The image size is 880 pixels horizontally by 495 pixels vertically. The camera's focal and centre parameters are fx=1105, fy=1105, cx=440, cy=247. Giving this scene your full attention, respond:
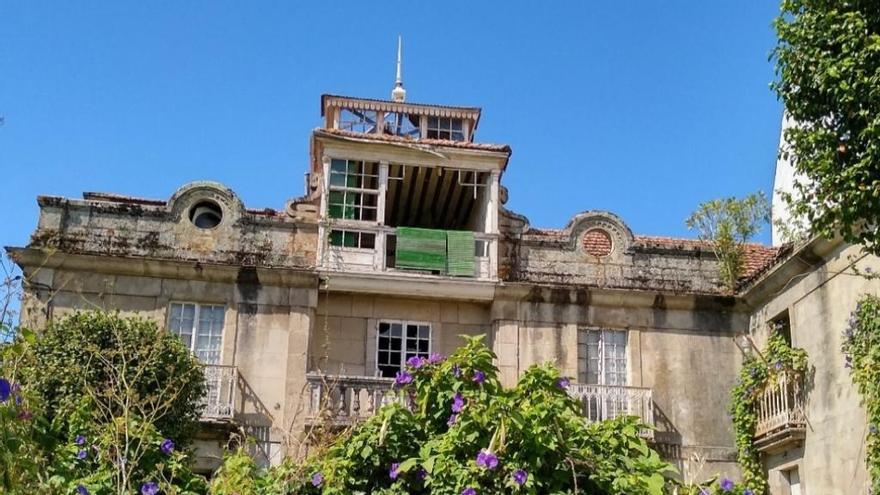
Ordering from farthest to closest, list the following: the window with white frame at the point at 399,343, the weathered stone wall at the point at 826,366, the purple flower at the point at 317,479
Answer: the window with white frame at the point at 399,343
the weathered stone wall at the point at 826,366
the purple flower at the point at 317,479

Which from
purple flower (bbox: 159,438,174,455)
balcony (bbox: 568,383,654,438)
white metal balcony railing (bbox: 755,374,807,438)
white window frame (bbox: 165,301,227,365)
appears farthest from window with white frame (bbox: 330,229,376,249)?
purple flower (bbox: 159,438,174,455)

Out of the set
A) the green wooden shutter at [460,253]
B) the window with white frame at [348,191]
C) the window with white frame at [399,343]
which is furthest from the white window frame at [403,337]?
the window with white frame at [348,191]

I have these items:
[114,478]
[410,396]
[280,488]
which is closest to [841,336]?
[410,396]

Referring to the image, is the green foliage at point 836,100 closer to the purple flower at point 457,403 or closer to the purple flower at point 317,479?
the purple flower at point 457,403

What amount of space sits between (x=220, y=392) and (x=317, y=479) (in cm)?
862

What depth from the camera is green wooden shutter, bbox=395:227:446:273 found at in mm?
20031

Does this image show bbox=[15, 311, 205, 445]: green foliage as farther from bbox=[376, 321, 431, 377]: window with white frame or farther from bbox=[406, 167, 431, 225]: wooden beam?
bbox=[406, 167, 431, 225]: wooden beam

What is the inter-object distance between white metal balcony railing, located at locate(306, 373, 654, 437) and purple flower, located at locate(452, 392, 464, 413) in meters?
7.21

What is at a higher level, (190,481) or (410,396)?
(410,396)

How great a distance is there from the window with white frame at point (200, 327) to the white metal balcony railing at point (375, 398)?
1.86 meters

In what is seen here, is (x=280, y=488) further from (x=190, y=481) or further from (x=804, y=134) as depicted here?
(x=804, y=134)

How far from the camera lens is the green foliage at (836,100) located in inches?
526

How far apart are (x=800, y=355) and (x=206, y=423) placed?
32.5ft

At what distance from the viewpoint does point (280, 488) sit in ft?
34.4
